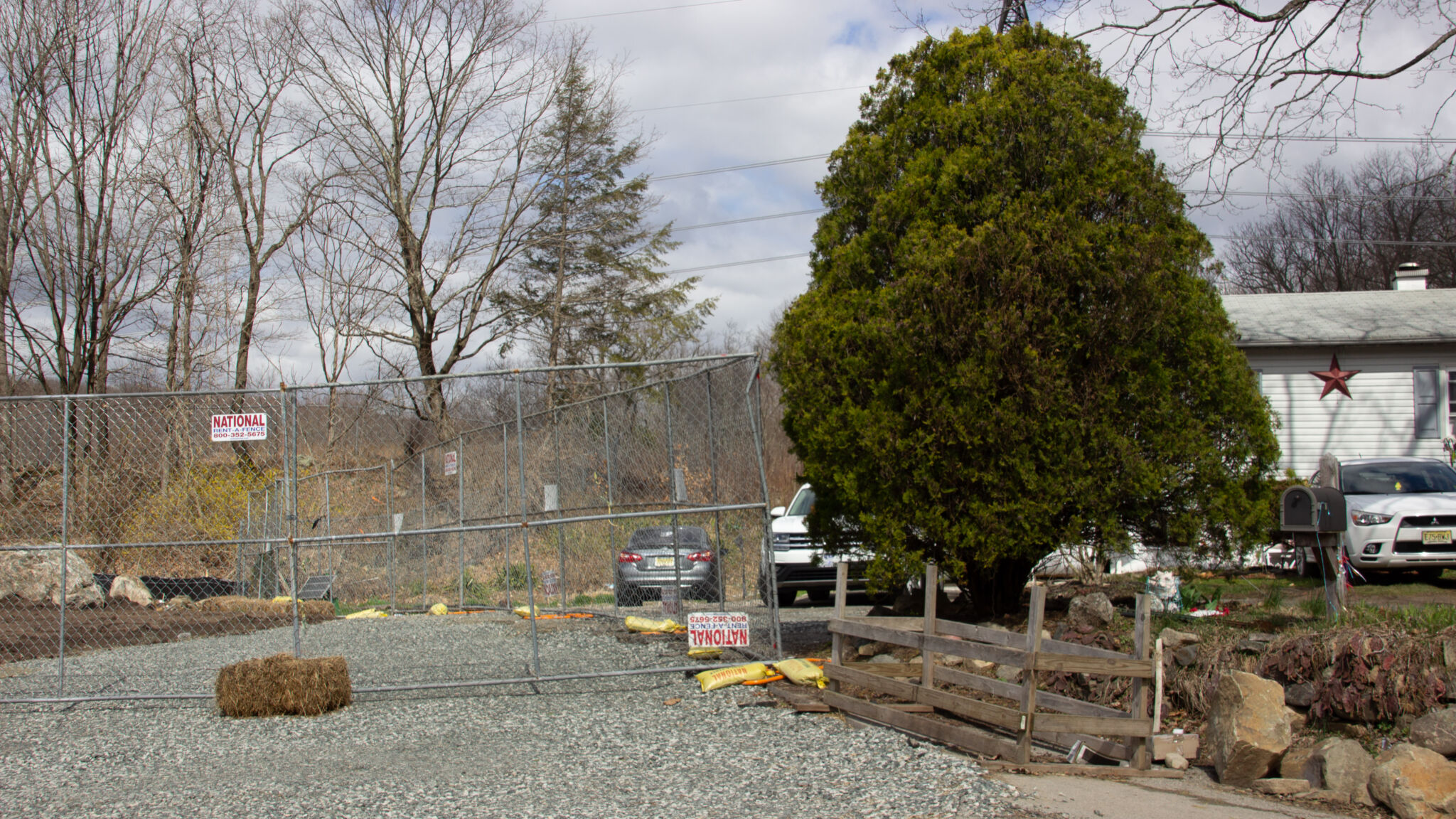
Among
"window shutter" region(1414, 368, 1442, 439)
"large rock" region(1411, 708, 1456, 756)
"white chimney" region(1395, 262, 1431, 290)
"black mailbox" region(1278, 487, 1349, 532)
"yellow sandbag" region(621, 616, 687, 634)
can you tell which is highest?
"white chimney" region(1395, 262, 1431, 290)

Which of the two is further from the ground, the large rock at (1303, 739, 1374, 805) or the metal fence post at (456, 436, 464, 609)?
the metal fence post at (456, 436, 464, 609)

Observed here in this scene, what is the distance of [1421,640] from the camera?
5.35 metres

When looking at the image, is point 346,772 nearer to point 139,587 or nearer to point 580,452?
point 580,452

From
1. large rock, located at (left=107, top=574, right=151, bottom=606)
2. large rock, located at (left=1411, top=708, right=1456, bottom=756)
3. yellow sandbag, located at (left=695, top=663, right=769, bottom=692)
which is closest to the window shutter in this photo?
large rock, located at (left=1411, top=708, right=1456, bottom=756)

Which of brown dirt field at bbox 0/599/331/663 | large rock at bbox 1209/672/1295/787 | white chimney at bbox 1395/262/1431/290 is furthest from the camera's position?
white chimney at bbox 1395/262/1431/290

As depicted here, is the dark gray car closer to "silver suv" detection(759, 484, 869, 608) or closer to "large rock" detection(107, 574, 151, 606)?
"silver suv" detection(759, 484, 869, 608)

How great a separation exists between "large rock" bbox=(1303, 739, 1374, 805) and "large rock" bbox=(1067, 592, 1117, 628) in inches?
77.5

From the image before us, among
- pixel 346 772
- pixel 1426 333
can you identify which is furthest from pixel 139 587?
pixel 1426 333

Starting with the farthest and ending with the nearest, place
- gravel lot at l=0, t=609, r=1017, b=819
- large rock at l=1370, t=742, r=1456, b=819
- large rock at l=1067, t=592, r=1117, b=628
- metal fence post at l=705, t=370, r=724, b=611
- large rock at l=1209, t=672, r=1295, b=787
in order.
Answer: metal fence post at l=705, t=370, r=724, b=611 < large rock at l=1067, t=592, r=1117, b=628 < large rock at l=1209, t=672, r=1295, b=787 < gravel lot at l=0, t=609, r=1017, b=819 < large rock at l=1370, t=742, r=1456, b=819

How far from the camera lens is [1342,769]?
190 inches

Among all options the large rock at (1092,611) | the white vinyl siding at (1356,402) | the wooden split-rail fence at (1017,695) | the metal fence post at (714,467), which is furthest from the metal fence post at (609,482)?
the white vinyl siding at (1356,402)

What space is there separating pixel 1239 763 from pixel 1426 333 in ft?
49.1

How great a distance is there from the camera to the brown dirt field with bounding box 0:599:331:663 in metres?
11.3

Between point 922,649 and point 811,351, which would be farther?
point 811,351
